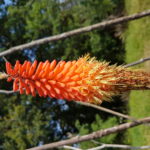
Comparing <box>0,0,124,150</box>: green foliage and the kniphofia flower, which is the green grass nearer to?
<box>0,0,124,150</box>: green foliage

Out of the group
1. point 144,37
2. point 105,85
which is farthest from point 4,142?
point 105,85

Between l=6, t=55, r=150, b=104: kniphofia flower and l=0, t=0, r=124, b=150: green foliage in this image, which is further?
l=0, t=0, r=124, b=150: green foliage

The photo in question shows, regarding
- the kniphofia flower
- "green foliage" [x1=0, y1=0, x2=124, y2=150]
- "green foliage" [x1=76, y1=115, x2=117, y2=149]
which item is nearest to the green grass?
"green foliage" [x1=0, y1=0, x2=124, y2=150]

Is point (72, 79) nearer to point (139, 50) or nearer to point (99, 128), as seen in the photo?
point (139, 50)

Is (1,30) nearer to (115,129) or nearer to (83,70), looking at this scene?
(115,129)

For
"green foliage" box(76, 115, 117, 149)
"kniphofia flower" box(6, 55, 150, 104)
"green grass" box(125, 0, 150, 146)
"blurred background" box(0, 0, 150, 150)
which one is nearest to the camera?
"kniphofia flower" box(6, 55, 150, 104)

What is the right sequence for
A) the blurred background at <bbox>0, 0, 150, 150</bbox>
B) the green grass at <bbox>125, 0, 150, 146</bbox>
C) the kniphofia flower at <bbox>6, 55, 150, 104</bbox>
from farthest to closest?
the blurred background at <bbox>0, 0, 150, 150</bbox> → the green grass at <bbox>125, 0, 150, 146</bbox> → the kniphofia flower at <bbox>6, 55, 150, 104</bbox>

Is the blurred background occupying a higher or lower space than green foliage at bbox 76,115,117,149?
higher
